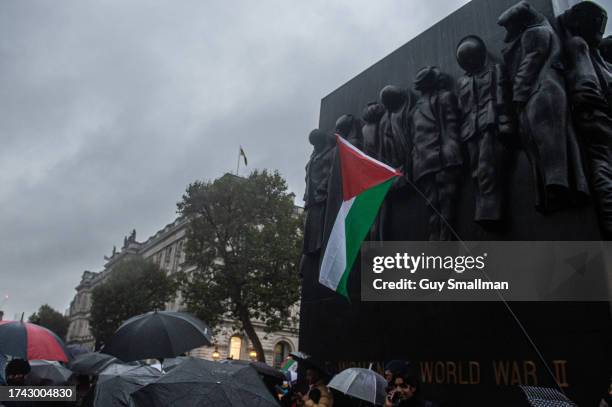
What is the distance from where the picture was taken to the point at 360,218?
6.66 metres

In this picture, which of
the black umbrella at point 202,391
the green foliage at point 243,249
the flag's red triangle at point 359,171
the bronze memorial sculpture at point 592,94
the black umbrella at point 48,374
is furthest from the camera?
the green foliage at point 243,249

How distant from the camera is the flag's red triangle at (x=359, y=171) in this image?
660 centimetres

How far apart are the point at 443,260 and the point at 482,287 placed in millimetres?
662

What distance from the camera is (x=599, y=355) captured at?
4.75 m

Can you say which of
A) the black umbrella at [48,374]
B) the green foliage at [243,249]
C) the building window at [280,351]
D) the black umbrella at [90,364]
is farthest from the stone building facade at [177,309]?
the black umbrella at [48,374]

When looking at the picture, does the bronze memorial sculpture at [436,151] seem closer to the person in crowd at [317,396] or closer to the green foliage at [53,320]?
the person in crowd at [317,396]

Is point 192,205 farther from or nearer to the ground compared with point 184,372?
farther from the ground

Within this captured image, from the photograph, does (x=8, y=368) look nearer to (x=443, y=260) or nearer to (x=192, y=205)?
(x=443, y=260)

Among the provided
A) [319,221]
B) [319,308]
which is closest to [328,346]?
[319,308]

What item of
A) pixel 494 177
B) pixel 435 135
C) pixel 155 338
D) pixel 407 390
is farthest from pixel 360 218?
pixel 155 338

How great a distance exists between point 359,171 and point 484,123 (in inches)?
67.6

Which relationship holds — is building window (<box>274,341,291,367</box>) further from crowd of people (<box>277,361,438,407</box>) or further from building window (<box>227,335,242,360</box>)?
crowd of people (<box>277,361,438,407</box>)

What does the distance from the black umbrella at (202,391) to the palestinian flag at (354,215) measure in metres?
2.49

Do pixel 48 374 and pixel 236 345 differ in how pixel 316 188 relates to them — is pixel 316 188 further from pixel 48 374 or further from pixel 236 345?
pixel 236 345
